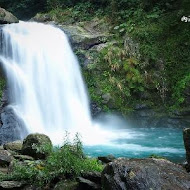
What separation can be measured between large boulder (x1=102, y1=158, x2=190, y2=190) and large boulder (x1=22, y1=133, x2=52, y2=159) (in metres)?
2.52

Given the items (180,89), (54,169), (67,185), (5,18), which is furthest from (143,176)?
(5,18)

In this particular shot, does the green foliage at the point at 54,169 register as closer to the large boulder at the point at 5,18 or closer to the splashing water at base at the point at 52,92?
the splashing water at base at the point at 52,92

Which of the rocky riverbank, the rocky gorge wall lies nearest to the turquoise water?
the rocky gorge wall

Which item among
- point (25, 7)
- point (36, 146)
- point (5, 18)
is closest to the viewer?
point (36, 146)

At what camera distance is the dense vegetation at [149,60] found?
15.6 metres

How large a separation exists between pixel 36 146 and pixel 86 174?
220 cm

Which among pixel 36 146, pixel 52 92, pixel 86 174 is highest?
pixel 52 92

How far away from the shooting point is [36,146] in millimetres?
7324

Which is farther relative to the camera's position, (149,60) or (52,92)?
(149,60)

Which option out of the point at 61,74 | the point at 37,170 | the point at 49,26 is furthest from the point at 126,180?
the point at 49,26

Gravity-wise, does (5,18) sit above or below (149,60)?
above

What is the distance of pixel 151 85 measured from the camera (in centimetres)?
1571

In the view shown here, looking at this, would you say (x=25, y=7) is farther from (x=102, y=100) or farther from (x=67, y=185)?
(x=67, y=185)

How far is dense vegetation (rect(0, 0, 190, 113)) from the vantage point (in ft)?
51.1
